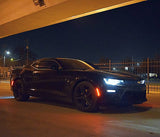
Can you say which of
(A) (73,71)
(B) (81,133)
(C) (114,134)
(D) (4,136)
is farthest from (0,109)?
(C) (114,134)

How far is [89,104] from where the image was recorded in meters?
6.38

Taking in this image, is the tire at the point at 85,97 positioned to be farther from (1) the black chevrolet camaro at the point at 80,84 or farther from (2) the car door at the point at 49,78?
(2) the car door at the point at 49,78

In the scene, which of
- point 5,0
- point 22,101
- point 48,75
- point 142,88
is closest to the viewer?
point 142,88

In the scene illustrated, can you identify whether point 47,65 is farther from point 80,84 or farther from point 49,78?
point 80,84

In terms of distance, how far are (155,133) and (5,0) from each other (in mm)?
10638

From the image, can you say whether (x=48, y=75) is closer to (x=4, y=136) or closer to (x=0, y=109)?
(x=0, y=109)

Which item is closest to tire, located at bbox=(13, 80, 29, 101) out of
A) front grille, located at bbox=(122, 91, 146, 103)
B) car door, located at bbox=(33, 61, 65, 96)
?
car door, located at bbox=(33, 61, 65, 96)

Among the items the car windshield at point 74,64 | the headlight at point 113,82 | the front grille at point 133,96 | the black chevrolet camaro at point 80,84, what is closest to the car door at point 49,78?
the black chevrolet camaro at point 80,84

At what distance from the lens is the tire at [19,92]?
840 cm

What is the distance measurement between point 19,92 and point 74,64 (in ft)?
7.81

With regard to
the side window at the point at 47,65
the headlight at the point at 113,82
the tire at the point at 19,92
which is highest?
the side window at the point at 47,65

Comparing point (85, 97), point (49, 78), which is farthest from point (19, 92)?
point (85, 97)

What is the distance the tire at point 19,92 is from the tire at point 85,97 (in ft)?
8.10

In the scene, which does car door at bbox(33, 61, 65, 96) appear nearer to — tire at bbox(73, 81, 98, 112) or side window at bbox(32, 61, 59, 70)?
side window at bbox(32, 61, 59, 70)
